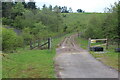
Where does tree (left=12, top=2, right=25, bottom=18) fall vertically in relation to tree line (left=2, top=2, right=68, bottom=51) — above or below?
above

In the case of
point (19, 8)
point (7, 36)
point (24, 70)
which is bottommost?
point (24, 70)

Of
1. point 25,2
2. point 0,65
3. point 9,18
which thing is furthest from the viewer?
point 25,2

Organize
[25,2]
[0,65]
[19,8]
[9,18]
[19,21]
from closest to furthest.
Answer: [0,65], [19,21], [9,18], [19,8], [25,2]

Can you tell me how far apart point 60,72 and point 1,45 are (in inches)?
367

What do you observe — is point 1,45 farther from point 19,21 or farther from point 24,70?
point 19,21

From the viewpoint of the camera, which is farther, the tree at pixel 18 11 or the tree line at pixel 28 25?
the tree at pixel 18 11

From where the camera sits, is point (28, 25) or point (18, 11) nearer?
point (28, 25)

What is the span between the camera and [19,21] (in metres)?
52.7

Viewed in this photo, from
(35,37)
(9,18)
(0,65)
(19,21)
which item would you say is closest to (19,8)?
(9,18)

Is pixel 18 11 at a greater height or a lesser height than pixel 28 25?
greater

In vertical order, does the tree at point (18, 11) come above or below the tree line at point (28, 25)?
above

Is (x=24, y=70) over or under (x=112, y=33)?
under

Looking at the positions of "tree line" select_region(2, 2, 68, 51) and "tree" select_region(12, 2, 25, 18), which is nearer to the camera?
"tree line" select_region(2, 2, 68, 51)

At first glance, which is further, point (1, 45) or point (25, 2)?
point (25, 2)
